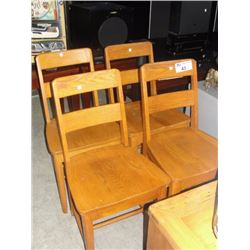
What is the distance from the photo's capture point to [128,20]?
2.30 meters

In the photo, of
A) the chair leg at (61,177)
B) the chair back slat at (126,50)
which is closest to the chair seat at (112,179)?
the chair leg at (61,177)

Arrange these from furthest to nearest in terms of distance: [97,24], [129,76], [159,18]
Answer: [159,18] < [97,24] < [129,76]

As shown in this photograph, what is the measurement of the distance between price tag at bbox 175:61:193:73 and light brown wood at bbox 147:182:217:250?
2.56 feet

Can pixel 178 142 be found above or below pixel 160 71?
below

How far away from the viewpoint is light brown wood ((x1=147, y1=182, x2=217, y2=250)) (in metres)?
0.76

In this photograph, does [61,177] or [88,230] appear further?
[61,177]

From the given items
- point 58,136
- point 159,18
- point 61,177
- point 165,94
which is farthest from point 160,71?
point 159,18

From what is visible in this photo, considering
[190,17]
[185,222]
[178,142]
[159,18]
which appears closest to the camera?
[185,222]

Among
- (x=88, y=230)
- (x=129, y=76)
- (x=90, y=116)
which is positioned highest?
(x=129, y=76)

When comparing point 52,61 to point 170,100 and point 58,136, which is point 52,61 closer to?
point 58,136

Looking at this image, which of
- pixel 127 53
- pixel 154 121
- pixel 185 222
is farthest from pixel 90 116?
pixel 185 222

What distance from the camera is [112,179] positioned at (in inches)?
51.9

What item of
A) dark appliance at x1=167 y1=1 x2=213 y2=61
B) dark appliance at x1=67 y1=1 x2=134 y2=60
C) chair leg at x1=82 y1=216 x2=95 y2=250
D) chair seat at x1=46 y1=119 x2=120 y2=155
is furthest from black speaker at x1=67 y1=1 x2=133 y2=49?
chair leg at x1=82 y1=216 x2=95 y2=250

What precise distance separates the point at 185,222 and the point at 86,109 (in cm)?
78
